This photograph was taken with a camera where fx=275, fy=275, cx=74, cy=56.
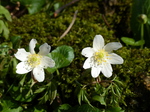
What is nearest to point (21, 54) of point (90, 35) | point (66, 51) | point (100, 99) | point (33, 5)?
point (66, 51)

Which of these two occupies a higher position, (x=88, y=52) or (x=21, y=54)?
(x=21, y=54)

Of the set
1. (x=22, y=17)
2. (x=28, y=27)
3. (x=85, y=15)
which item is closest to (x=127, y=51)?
(x=85, y=15)

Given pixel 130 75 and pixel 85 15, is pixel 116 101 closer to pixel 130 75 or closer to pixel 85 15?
pixel 130 75

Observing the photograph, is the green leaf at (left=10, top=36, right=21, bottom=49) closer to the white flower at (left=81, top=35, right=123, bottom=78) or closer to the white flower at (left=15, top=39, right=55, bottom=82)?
the white flower at (left=15, top=39, right=55, bottom=82)

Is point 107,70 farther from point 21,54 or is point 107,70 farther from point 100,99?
point 21,54

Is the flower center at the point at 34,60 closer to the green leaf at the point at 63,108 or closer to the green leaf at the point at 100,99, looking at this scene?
the green leaf at the point at 63,108

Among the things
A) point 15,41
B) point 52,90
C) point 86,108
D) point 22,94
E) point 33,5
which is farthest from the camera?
point 33,5

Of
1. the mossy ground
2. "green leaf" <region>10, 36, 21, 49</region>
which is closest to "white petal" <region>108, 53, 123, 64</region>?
the mossy ground
